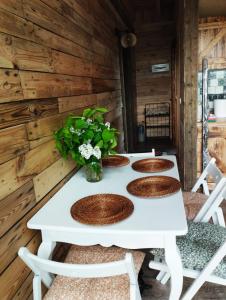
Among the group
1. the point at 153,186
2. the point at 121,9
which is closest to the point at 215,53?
the point at 121,9

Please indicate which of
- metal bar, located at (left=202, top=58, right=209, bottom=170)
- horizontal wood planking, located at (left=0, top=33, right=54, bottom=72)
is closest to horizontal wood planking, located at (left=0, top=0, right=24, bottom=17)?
horizontal wood planking, located at (left=0, top=33, right=54, bottom=72)

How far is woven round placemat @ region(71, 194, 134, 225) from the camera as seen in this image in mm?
1103

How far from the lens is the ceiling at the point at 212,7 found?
305cm

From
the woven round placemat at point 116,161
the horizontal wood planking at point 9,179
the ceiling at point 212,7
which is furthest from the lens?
the ceiling at point 212,7

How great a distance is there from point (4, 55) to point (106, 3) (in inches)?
99.7

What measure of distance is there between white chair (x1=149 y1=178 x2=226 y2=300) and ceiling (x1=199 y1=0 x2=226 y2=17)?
8.65ft

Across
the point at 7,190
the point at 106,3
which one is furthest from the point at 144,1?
the point at 7,190

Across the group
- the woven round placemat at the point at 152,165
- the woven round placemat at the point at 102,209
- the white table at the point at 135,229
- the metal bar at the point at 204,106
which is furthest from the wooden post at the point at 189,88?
the woven round placemat at the point at 102,209

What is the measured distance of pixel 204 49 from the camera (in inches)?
118

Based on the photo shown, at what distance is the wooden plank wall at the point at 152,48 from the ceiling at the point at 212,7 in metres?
1.94

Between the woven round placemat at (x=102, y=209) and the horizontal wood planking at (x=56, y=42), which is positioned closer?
the woven round placemat at (x=102, y=209)

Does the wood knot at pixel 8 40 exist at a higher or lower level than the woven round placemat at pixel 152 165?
higher

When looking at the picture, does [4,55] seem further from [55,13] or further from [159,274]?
[159,274]

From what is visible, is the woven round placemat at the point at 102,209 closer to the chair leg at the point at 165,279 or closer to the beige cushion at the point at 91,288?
the beige cushion at the point at 91,288
